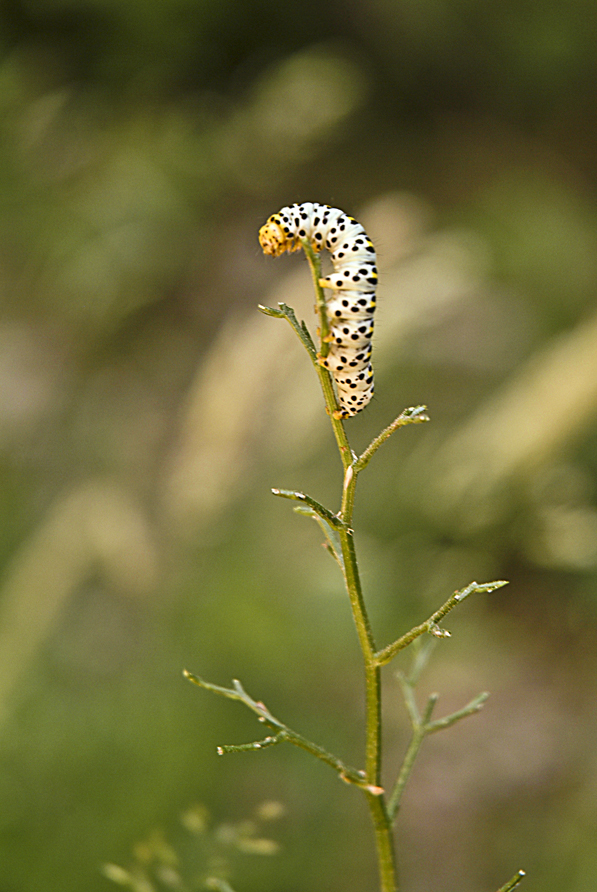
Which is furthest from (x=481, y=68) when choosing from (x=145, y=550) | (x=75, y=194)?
(x=145, y=550)

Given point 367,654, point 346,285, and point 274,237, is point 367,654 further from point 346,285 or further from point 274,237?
point 274,237

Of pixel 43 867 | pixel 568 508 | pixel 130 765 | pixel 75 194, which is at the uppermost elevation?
pixel 75 194

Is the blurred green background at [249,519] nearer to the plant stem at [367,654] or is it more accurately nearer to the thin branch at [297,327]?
the plant stem at [367,654]

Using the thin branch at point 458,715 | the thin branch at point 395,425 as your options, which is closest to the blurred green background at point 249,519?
the thin branch at point 458,715

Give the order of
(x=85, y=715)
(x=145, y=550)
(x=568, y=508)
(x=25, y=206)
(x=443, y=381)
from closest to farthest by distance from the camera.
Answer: (x=85, y=715) → (x=145, y=550) → (x=568, y=508) → (x=25, y=206) → (x=443, y=381)

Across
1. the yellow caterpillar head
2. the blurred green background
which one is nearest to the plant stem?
the yellow caterpillar head

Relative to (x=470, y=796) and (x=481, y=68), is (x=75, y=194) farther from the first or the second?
(x=481, y=68)

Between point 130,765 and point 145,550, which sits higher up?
point 145,550
